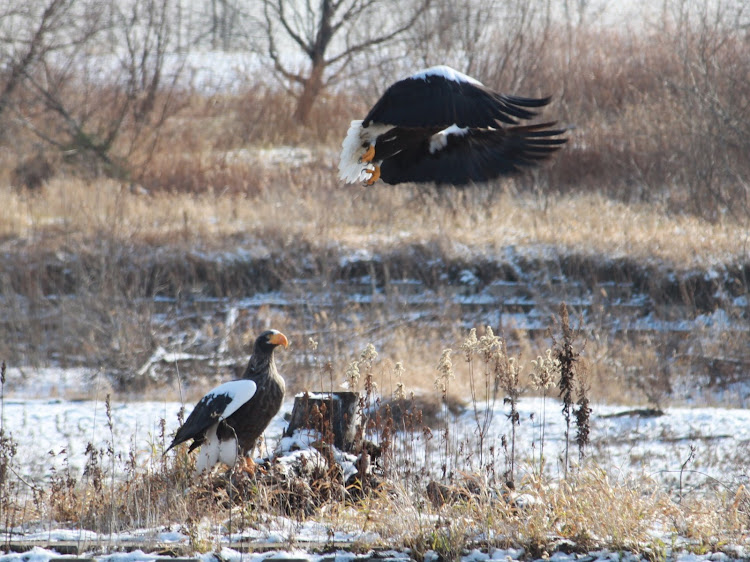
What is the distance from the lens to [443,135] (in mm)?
6332

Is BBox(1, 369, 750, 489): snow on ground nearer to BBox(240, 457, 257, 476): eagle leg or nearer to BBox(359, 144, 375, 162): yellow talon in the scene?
BBox(240, 457, 257, 476): eagle leg

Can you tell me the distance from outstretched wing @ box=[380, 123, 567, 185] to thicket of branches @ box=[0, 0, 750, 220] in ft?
30.4

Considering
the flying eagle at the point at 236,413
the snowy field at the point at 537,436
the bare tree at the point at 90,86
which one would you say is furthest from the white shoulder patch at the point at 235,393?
the bare tree at the point at 90,86

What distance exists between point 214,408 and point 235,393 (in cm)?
16

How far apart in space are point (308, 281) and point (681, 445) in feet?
22.8

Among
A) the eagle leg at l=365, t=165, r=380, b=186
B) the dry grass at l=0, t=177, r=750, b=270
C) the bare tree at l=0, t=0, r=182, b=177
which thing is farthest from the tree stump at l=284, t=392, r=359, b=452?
the bare tree at l=0, t=0, r=182, b=177

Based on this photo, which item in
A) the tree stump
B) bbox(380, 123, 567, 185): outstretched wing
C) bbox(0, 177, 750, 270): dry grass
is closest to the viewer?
the tree stump

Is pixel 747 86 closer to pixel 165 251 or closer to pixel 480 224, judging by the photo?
pixel 480 224

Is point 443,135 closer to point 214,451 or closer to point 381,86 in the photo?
point 214,451

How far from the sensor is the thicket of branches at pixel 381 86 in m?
15.8

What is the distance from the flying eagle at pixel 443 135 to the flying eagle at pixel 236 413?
160cm

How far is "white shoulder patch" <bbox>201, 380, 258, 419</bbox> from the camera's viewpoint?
5.37 metres

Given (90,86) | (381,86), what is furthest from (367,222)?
(90,86)

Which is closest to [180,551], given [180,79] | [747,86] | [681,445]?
[681,445]
